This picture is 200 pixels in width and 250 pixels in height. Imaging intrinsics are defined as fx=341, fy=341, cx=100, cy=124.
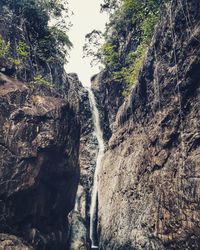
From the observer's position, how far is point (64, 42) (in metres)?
24.3

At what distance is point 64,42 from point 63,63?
68.0 inches

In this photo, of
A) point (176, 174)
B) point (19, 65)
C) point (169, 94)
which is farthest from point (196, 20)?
point (19, 65)

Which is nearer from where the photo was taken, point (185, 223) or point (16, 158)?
point (185, 223)

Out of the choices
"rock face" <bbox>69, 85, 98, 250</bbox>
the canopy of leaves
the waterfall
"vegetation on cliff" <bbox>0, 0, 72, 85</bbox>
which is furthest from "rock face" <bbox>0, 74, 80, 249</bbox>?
the waterfall

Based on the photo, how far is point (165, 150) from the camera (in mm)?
14539

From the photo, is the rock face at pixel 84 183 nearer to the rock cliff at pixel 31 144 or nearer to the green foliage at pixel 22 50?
the rock cliff at pixel 31 144

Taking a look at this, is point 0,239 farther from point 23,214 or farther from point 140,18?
point 140,18

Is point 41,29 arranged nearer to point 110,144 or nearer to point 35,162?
point 110,144

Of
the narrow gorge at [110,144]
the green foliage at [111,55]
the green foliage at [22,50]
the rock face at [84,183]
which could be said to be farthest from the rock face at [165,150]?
the green foliage at [111,55]

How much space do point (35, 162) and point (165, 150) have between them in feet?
19.2

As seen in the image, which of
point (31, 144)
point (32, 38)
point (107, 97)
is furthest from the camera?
point (107, 97)

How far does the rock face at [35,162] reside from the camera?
47.5 ft

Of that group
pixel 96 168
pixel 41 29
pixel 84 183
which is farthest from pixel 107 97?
pixel 41 29

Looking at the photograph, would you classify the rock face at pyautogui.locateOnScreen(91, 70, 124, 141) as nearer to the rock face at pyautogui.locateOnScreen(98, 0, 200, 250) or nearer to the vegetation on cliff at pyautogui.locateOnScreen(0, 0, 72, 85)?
the vegetation on cliff at pyautogui.locateOnScreen(0, 0, 72, 85)
